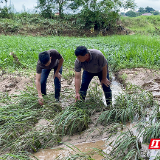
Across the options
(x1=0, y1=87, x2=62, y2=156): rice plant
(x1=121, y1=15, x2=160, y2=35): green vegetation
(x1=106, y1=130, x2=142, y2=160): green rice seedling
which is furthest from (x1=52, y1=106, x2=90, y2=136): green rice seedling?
(x1=121, y1=15, x2=160, y2=35): green vegetation

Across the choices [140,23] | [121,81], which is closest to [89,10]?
[140,23]

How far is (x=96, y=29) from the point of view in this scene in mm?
19125

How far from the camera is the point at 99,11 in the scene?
18.4 metres

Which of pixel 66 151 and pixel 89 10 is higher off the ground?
pixel 89 10

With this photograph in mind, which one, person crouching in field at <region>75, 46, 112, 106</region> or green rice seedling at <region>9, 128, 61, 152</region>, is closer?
green rice seedling at <region>9, 128, 61, 152</region>

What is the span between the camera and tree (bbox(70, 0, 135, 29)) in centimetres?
1802

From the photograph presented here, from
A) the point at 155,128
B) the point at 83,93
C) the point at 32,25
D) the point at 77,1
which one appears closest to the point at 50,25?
the point at 32,25

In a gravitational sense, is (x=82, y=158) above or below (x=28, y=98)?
below

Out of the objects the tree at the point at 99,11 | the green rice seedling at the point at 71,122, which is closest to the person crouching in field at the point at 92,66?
the green rice seedling at the point at 71,122

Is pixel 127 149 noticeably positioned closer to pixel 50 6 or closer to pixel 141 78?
pixel 141 78

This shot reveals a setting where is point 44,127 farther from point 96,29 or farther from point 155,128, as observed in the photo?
point 96,29

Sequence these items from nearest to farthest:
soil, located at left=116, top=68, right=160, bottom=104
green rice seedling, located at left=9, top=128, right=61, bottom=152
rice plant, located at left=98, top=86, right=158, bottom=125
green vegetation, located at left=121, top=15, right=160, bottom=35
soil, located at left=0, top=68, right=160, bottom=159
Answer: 1. green rice seedling, located at left=9, top=128, right=61, bottom=152
2. rice plant, located at left=98, top=86, right=158, bottom=125
3. soil, located at left=0, top=68, right=160, bottom=159
4. soil, located at left=116, top=68, right=160, bottom=104
5. green vegetation, located at left=121, top=15, right=160, bottom=35

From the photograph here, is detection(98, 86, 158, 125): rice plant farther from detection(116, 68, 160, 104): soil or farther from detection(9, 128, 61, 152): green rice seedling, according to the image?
detection(116, 68, 160, 104): soil

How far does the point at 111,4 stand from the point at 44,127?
18.1 meters
